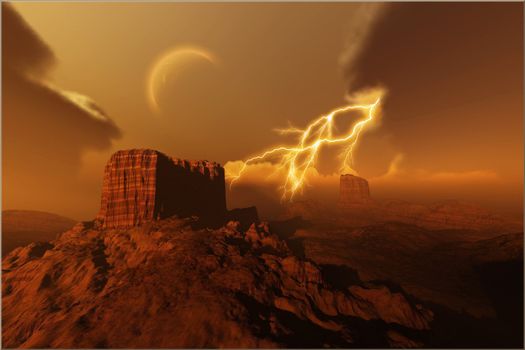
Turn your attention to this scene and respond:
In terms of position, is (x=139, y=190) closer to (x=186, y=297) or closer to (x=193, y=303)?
(x=186, y=297)

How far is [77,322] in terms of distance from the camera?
22.9 meters

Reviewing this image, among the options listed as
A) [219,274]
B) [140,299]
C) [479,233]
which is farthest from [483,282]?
[479,233]

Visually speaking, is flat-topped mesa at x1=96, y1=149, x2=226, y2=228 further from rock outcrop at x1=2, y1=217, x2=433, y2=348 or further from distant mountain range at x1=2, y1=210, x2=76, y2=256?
distant mountain range at x1=2, y1=210, x2=76, y2=256

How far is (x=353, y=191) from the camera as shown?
18050 cm

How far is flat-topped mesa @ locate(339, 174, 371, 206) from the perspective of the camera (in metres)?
179

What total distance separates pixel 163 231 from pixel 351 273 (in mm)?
35848

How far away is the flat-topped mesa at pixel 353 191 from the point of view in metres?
179

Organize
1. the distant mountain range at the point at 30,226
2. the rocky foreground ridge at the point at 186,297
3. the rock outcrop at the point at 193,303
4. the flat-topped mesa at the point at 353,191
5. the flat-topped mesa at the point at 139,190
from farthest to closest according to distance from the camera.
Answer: the flat-topped mesa at the point at 353,191
the distant mountain range at the point at 30,226
the flat-topped mesa at the point at 139,190
the rocky foreground ridge at the point at 186,297
the rock outcrop at the point at 193,303

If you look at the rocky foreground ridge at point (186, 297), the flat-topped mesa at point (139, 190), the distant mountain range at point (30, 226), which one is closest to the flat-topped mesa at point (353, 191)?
the flat-topped mesa at point (139, 190)

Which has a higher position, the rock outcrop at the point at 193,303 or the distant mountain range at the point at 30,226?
the rock outcrop at the point at 193,303

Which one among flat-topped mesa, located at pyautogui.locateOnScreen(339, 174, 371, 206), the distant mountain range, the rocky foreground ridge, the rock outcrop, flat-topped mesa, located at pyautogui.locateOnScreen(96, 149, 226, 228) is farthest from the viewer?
flat-topped mesa, located at pyautogui.locateOnScreen(339, 174, 371, 206)

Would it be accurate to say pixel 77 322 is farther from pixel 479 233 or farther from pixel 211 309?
pixel 479 233

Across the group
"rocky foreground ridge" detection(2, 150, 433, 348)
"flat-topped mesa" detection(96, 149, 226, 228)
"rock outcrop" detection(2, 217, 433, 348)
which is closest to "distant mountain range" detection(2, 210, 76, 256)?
"flat-topped mesa" detection(96, 149, 226, 228)

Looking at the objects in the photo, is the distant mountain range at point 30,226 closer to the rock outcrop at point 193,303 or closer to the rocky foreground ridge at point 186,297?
the rocky foreground ridge at point 186,297
